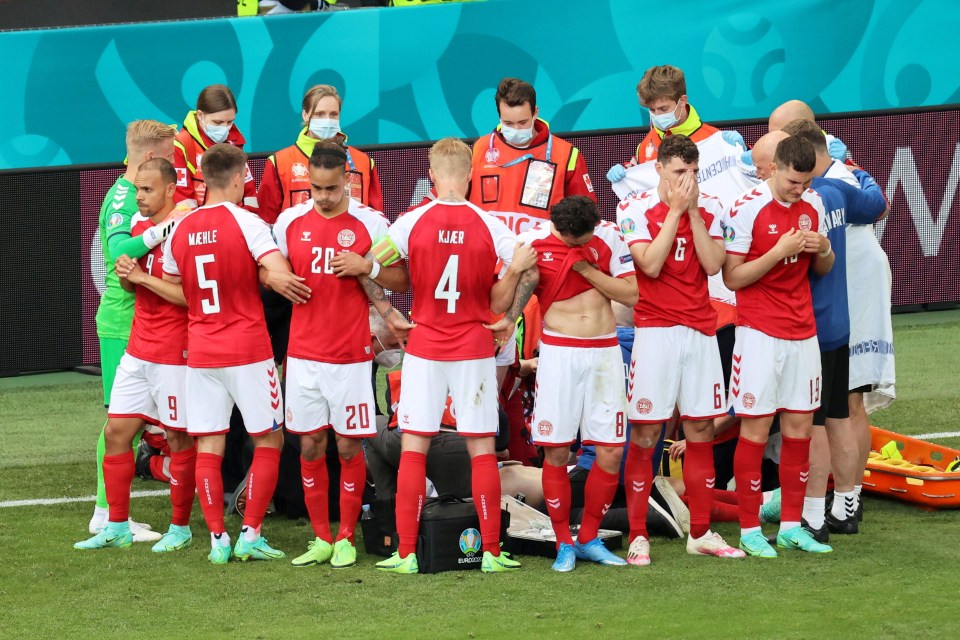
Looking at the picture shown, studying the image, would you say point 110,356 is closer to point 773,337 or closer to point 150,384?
point 150,384

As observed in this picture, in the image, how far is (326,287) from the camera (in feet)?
22.3

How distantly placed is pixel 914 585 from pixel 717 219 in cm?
195

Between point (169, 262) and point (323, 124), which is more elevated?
point (323, 124)

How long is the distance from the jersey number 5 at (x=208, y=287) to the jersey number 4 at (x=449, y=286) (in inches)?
41.7

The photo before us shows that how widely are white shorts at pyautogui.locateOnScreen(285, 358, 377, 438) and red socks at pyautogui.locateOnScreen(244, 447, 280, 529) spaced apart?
228mm

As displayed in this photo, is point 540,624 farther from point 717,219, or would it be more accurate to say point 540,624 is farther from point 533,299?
point 533,299

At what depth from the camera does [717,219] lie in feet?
22.9

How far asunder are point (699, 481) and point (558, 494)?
2.41 feet

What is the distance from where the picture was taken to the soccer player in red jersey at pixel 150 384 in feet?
23.7

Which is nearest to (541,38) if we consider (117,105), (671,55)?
(671,55)

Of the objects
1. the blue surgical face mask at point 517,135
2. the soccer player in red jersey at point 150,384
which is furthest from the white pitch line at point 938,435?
the soccer player in red jersey at point 150,384

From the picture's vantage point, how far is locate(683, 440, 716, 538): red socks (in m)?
6.95

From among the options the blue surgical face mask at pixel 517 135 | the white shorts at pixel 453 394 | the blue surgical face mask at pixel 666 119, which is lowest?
the white shorts at pixel 453 394

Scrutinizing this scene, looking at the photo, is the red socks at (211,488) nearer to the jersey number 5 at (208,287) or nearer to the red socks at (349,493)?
the red socks at (349,493)
